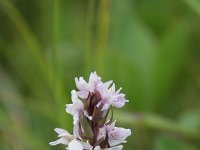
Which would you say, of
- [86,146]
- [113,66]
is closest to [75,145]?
[86,146]

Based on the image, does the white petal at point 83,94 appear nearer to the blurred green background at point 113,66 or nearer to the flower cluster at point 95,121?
the flower cluster at point 95,121

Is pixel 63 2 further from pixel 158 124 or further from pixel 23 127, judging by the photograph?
pixel 158 124

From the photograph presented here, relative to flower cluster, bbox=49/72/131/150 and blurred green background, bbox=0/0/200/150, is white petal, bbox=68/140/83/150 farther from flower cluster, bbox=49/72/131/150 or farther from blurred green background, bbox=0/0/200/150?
blurred green background, bbox=0/0/200/150

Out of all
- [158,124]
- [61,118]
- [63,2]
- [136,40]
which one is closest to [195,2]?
[158,124]

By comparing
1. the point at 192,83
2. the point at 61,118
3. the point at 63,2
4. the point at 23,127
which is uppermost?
the point at 63,2

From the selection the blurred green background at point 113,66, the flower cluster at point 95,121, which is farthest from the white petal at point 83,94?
the blurred green background at point 113,66

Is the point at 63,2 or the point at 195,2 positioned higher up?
the point at 63,2

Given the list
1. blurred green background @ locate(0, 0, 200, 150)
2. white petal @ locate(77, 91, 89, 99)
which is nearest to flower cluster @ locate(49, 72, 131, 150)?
white petal @ locate(77, 91, 89, 99)

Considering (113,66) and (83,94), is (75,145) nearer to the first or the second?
(83,94)
